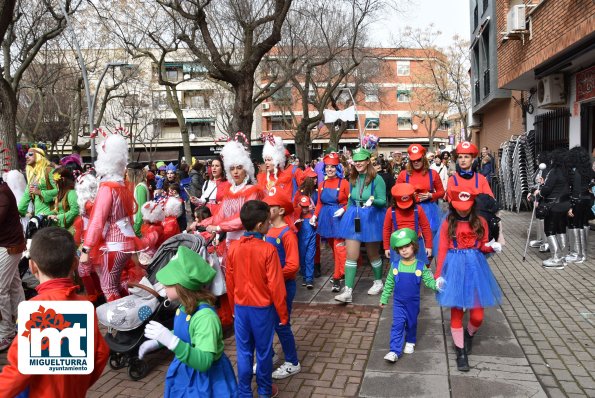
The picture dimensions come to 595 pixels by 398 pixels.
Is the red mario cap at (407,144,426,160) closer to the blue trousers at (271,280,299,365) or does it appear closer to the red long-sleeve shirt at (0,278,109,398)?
the blue trousers at (271,280,299,365)

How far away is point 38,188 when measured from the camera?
23.5 feet

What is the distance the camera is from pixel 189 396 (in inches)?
111

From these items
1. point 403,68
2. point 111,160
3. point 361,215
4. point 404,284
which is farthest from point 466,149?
point 403,68

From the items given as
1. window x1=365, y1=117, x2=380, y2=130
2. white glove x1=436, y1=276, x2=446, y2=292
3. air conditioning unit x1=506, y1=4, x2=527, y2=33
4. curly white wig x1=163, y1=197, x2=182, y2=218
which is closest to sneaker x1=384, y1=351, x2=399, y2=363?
white glove x1=436, y1=276, x2=446, y2=292

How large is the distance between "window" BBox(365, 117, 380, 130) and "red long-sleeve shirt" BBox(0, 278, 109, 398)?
56.1 meters

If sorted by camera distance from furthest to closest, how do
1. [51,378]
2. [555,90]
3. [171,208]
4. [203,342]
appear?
1. [555,90]
2. [171,208]
3. [203,342]
4. [51,378]

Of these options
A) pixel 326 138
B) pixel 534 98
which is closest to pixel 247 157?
pixel 534 98

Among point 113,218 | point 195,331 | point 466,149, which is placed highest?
point 466,149

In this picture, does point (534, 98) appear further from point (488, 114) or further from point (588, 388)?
point (588, 388)

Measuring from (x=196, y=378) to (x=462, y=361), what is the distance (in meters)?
2.61

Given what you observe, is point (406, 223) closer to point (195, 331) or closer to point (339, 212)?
point (339, 212)

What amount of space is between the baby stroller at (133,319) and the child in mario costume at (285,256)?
0.87m

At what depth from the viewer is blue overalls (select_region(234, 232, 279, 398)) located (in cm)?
383

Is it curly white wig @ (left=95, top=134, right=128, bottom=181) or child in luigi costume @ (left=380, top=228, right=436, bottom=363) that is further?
curly white wig @ (left=95, top=134, right=128, bottom=181)
